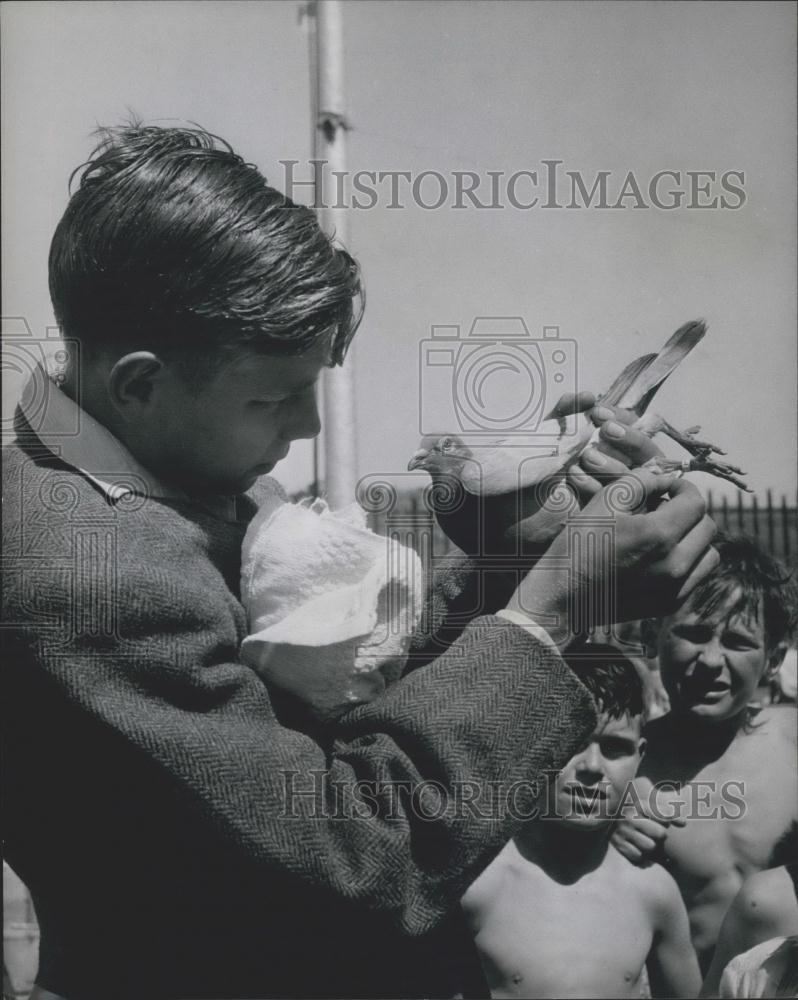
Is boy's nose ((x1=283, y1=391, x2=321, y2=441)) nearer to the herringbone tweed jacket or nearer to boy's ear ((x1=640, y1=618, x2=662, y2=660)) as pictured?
the herringbone tweed jacket

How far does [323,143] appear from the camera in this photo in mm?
2488

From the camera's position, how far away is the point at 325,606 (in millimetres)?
991

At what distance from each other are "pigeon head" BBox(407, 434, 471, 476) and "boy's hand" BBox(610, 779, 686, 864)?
1552mm

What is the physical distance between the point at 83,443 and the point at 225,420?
140mm

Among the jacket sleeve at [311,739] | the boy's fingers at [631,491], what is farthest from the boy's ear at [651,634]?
the jacket sleeve at [311,739]

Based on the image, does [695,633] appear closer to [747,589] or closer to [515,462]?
[747,589]

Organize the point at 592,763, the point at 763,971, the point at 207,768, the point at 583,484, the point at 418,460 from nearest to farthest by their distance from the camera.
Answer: the point at 207,768 → the point at 583,484 → the point at 418,460 → the point at 763,971 → the point at 592,763

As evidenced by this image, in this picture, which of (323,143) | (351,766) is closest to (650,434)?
(351,766)

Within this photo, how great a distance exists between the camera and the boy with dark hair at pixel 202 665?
881 mm

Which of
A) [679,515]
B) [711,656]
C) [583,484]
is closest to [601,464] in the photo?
[583,484]

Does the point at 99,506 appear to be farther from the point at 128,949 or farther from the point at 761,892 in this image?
the point at 761,892

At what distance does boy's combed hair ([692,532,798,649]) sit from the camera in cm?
251

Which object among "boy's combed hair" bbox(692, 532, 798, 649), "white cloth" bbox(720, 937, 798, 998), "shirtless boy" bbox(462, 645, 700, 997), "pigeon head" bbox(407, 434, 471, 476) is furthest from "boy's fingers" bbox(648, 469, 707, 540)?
"boy's combed hair" bbox(692, 532, 798, 649)

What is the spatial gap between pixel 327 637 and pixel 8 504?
324mm
